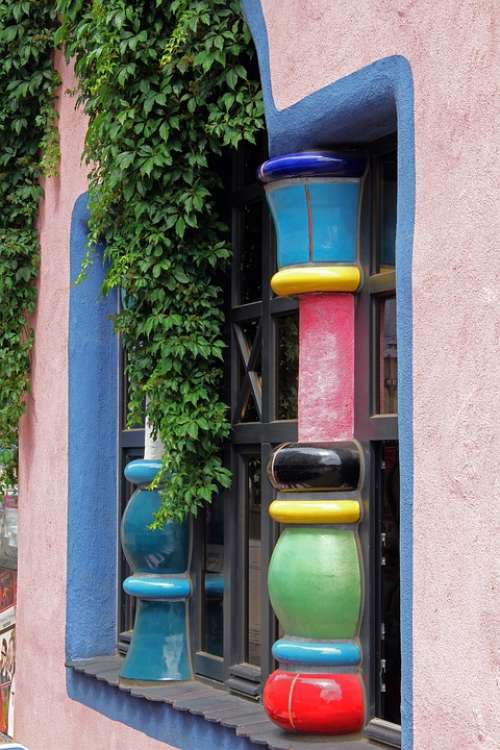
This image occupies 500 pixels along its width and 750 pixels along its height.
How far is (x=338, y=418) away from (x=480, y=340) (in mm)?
1276

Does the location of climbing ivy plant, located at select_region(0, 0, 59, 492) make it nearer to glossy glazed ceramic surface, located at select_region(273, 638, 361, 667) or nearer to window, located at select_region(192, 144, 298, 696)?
window, located at select_region(192, 144, 298, 696)

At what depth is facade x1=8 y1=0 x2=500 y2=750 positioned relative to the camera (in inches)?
195

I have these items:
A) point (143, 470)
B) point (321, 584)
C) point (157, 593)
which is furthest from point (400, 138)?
point (157, 593)

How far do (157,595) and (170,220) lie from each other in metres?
2.07

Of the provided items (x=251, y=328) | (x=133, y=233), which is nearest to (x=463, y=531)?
(x=251, y=328)

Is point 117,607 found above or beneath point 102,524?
beneath

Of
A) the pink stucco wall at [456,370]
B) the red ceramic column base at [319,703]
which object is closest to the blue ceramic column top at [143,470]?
the red ceramic column base at [319,703]

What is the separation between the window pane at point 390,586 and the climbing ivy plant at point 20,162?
12.3ft

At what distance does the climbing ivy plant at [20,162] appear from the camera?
8.84 metres

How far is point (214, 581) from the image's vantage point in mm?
7359

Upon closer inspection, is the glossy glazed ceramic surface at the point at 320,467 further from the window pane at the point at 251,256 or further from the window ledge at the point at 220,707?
the window pane at the point at 251,256

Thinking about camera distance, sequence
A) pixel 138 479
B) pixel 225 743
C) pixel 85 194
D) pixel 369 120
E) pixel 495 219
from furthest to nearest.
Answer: pixel 85 194
pixel 138 479
pixel 225 743
pixel 369 120
pixel 495 219

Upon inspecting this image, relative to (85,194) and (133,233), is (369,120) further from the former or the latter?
(85,194)

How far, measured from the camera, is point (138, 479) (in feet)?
25.1
